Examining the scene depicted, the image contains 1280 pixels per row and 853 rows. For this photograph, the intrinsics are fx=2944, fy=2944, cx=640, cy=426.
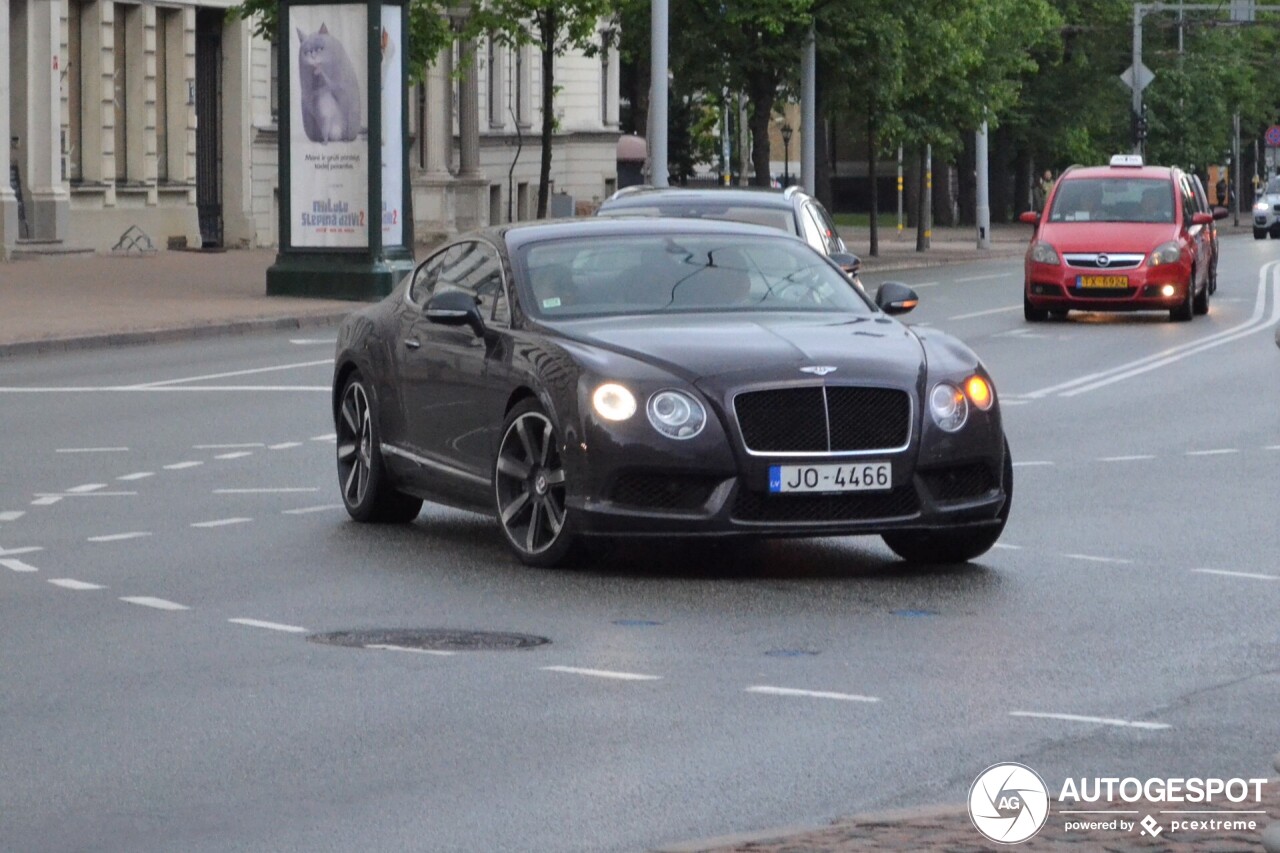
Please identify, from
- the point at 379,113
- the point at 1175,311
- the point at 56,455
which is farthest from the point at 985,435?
the point at 379,113

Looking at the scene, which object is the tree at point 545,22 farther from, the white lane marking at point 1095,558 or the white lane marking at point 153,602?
the white lane marking at point 153,602

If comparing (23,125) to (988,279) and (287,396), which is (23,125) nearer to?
(988,279)

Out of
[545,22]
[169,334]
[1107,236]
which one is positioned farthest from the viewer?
[545,22]

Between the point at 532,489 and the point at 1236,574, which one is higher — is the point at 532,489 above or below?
above

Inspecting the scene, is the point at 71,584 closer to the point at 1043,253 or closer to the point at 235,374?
the point at 235,374

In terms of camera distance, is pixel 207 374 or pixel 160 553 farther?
pixel 207 374

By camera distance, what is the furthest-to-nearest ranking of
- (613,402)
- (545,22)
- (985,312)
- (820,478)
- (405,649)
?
(545,22)
(985,312)
(613,402)
(820,478)
(405,649)

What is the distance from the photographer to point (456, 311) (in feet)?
39.8

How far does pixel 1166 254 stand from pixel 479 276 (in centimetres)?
1988

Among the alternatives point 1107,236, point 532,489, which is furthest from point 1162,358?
point 532,489

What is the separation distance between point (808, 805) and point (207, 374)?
16870 millimetres

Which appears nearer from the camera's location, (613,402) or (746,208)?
(613,402)

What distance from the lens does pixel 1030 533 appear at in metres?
12.6

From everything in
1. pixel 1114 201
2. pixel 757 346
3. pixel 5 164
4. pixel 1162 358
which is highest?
pixel 5 164
